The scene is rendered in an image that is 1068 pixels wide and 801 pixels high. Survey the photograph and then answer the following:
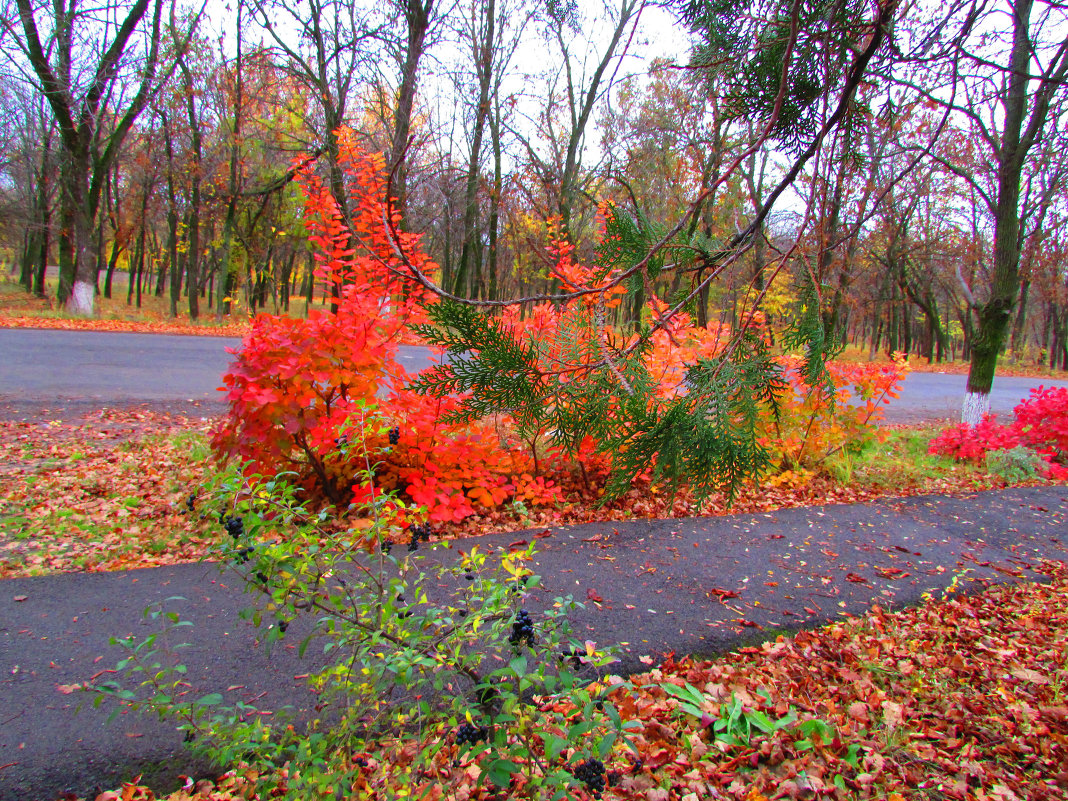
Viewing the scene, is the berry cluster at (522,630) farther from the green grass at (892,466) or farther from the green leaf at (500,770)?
the green grass at (892,466)

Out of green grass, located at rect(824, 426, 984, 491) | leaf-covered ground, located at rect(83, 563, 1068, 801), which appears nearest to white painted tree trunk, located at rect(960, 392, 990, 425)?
green grass, located at rect(824, 426, 984, 491)

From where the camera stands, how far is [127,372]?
855 cm

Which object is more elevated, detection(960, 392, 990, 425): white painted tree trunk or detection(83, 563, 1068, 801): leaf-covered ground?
detection(960, 392, 990, 425): white painted tree trunk

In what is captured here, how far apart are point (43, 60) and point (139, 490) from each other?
574 inches

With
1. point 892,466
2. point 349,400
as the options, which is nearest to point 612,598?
point 349,400

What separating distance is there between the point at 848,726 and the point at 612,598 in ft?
3.87

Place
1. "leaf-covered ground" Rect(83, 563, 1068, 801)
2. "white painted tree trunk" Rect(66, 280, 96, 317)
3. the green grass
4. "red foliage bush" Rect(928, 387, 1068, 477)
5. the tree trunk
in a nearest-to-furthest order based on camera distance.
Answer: "leaf-covered ground" Rect(83, 563, 1068, 801) → the green grass → "red foliage bush" Rect(928, 387, 1068, 477) → the tree trunk → "white painted tree trunk" Rect(66, 280, 96, 317)

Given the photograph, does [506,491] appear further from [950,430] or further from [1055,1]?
[950,430]

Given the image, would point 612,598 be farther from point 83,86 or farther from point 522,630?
point 83,86

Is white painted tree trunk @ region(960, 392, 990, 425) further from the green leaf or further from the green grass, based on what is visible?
the green leaf

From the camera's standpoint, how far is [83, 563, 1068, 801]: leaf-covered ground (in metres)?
1.85

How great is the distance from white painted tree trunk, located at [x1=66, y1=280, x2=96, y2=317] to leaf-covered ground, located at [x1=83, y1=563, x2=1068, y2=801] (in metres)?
16.8

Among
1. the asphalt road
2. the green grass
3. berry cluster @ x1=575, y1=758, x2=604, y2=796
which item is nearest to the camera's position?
berry cluster @ x1=575, y1=758, x2=604, y2=796

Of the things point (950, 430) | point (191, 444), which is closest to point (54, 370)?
point (191, 444)
